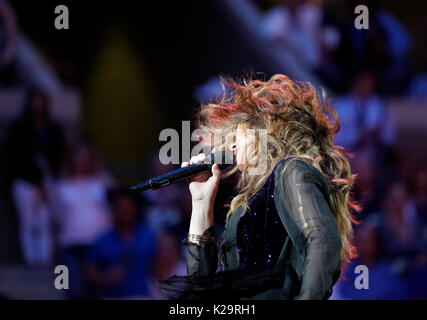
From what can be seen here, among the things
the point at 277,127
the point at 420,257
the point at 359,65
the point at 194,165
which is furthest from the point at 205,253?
the point at 359,65

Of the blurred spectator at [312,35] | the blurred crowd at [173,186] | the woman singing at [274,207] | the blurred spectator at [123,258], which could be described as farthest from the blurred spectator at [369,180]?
the woman singing at [274,207]

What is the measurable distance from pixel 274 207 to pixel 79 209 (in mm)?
2995

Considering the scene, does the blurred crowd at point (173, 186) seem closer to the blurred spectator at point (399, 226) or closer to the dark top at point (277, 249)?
the blurred spectator at point (399, 226)

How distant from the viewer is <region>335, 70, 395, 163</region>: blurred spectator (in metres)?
4.39

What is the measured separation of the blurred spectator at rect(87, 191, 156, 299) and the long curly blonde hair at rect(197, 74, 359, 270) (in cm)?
259

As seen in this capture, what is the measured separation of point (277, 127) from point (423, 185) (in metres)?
3.12

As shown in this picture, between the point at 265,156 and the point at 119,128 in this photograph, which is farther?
the point at 119,128

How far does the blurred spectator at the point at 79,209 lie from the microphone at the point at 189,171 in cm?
275

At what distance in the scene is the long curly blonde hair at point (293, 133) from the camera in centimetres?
148

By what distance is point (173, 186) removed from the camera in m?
4.34

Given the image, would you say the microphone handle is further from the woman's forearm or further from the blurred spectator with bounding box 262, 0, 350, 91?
the blurred spectator with bounding box 262, 0, 350, 91

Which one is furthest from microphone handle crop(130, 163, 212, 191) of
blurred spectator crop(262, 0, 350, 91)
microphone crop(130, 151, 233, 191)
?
blurred spectator crop(262, 0, 350, 91)

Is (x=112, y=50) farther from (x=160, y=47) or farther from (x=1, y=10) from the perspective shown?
(x=1, y=10)

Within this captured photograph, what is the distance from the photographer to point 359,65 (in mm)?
4531
